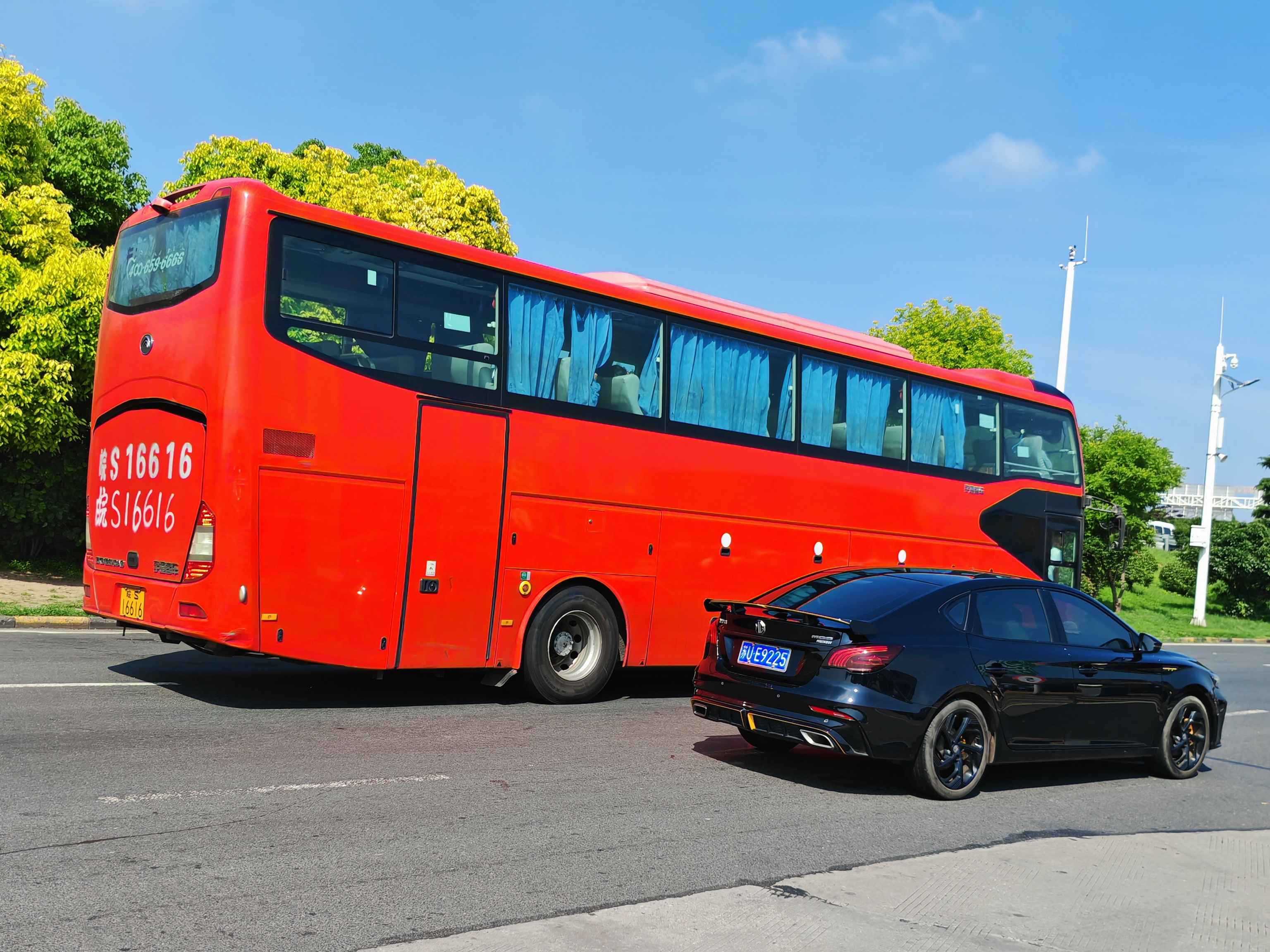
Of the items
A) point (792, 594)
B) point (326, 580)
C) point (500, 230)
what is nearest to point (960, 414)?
point (792, 594)

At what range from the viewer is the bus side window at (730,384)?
37.1ft

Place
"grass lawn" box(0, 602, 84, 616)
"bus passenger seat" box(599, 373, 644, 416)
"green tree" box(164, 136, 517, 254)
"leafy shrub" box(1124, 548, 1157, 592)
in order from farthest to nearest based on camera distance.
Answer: "leafy shrub" box(1124, 548, 1157, 592) < "green tree" box(164, 136, 517, 254) < "grass lawn" box(0, 602, 84, 616) < "bus passenger seat" box(599, 373, 644, 416)

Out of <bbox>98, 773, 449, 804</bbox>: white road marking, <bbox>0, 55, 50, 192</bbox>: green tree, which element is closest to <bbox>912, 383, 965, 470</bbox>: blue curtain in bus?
<bbox>98, 773, 449, 804</bbox>: white road marking

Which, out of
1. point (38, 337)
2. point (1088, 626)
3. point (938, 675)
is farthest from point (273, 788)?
point (38, 337)

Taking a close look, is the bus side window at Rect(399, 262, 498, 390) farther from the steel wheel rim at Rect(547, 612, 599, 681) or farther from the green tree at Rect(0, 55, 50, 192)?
the green tree at Rect(0, 55, 50, 192)

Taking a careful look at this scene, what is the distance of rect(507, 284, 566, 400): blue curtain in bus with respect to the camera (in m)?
9.91

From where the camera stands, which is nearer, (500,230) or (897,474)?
(897,474)

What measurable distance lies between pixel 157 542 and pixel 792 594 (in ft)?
16.0

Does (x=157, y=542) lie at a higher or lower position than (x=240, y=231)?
lower

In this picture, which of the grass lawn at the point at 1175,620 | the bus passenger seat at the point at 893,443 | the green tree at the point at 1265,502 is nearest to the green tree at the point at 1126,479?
the grass lawn at the point at 1175,620

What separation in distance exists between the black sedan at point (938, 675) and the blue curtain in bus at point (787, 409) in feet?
11.7

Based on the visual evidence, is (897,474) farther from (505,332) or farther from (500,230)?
(500,230)

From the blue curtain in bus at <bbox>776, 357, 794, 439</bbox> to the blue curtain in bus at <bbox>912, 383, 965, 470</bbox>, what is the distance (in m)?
2.11

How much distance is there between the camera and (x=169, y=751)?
7.08 meters
